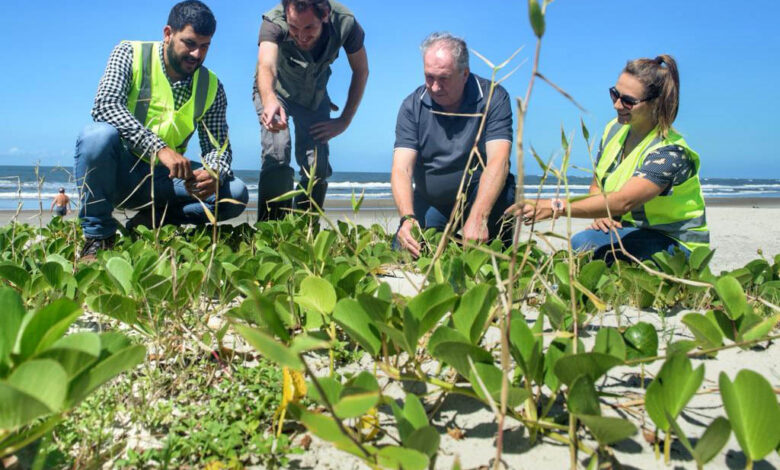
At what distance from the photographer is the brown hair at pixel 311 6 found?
173 inches

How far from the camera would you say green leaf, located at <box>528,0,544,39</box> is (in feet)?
2.95

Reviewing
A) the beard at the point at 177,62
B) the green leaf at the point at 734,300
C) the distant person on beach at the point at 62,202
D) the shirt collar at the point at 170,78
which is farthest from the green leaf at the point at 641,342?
the distant person on beach at the point at 62,202

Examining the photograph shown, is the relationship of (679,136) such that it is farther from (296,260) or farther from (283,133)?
(283,133)

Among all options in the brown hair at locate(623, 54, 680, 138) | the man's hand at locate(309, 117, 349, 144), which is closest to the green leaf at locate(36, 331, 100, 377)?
the brown hair at locate(623, 54, 680, 138)

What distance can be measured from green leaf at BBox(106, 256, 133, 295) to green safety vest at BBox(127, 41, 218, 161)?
2226 mm

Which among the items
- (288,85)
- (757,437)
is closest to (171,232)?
(288,85)

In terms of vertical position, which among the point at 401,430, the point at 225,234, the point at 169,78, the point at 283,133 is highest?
the point at 169,78

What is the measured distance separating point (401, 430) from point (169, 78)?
3.83 meters

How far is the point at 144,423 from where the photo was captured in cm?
132

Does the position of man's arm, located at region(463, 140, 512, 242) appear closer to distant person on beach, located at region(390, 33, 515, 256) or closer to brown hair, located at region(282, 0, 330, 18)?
distant person on beach, located at region(390, 33, 515, 256)

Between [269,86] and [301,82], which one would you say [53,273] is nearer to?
[269,86]

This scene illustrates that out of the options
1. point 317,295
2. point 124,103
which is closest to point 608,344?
point 317,295

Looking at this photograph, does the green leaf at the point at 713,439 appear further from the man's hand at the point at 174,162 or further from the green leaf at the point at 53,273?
the man's hand at the point at 174,162

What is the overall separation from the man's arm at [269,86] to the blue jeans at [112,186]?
702 mm
